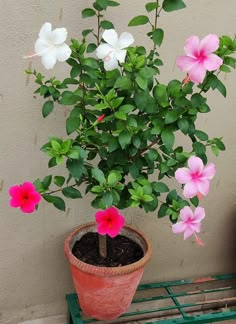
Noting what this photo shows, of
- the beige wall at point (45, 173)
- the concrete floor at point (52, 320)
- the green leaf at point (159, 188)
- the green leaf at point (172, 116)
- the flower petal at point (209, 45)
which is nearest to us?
the flower petal at point (209, 45)

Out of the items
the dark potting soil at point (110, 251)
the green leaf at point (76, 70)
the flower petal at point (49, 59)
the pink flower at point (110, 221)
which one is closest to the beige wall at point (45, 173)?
→ the dark potting soil at point (110, 251)

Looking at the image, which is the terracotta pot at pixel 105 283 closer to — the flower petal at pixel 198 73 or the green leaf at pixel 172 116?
the green leaf at pixel 172 116

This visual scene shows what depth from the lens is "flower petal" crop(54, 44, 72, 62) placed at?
1122mm

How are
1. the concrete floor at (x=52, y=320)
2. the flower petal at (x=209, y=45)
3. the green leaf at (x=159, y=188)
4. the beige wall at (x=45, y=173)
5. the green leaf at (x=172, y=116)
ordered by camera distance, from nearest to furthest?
the flower petal at (x=209, y=45) → the green leaf at (x=172, y=116) → the green leaf at (x=159, y=188) → the beige wall at (x=45, y=173) → the concrete floor at (x=52, y=320)

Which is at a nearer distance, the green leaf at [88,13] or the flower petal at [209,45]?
the flower petal at [209,45]

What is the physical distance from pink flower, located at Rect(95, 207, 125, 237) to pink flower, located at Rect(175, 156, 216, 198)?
21 cm

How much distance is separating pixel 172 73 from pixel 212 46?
0.52 meters

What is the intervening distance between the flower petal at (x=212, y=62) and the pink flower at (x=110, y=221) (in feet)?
1.57

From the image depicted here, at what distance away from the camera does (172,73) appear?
5.31ft

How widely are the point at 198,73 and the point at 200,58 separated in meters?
0.04

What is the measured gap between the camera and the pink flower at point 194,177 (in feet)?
3.80

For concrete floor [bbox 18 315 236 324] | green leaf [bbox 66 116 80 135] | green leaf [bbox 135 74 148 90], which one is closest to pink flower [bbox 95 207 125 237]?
green leaf [bbox 66 116 80 135]

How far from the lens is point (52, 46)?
1.14 meters

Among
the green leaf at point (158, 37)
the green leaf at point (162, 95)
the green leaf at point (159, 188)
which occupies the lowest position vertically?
the green leaf at point (159, 188)
